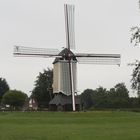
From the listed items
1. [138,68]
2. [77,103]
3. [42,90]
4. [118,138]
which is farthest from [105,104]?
[138,68]

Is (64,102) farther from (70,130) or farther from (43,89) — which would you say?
(70,130)

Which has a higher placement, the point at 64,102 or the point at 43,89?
the point at 43,89

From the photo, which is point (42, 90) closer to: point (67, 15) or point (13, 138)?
point (67, 15)

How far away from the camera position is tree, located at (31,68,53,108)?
438ft

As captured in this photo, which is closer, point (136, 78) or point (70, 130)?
point (136, 78)

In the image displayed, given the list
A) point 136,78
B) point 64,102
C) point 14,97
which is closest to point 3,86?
point 14,97

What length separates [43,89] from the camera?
452 ft

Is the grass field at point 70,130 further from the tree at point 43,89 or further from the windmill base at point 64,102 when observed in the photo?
the tree at point 43,89

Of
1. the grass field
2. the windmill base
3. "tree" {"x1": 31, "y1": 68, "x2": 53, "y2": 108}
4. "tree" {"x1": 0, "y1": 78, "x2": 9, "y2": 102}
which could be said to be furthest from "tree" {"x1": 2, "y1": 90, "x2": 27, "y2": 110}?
the grass field

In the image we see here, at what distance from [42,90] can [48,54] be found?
4037 cm

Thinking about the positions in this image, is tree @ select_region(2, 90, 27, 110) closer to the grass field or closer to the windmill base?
the windmill base

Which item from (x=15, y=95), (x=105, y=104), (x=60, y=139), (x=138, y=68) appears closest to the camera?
(x=138, y=68)

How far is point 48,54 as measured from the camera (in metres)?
97.8

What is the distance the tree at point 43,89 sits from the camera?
133 m
